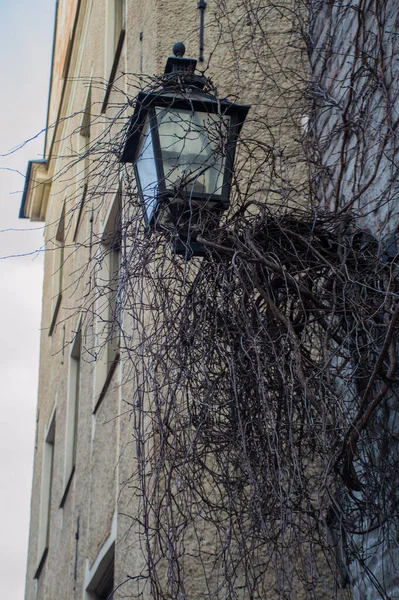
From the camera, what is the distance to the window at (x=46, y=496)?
12.4m

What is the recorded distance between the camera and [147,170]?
15.1ft

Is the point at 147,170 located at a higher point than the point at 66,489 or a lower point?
higher

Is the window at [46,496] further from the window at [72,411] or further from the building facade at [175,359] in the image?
the window at [72,411]

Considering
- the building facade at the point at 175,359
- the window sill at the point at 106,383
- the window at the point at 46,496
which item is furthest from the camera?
the window at the point at 46,496

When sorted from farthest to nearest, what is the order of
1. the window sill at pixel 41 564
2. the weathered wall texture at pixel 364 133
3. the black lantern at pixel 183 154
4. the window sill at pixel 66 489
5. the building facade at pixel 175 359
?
the window sill at pixel 41 564 → the window sill at pixel 66 489 → the weathered wall texture at pixel 364 133 → the black lantern at pixel 183 154 → the building facade at pixel 175 359

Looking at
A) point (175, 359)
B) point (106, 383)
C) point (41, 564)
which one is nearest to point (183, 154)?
point (175, 359)

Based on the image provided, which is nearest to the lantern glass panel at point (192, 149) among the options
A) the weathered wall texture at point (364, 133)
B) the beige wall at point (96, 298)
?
the beige wall at point (96, 298)

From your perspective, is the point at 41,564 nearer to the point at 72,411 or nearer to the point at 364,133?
the point at 72,411

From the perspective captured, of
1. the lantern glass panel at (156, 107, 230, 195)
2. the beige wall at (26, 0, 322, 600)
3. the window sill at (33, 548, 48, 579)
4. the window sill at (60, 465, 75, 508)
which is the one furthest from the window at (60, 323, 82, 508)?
the lantern glass panel at (156, 107, 230, 195)

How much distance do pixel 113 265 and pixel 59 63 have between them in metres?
9.25

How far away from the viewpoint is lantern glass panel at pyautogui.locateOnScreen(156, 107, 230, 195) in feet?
14.7

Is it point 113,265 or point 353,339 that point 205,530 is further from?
point 113,265

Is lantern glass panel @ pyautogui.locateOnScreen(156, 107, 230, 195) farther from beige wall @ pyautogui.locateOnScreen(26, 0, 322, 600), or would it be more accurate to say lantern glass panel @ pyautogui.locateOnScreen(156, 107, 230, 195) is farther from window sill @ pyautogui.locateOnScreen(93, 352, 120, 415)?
window sill @ pyautogui.locateOnScreen(93, 352, 120, 415)

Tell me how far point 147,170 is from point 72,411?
23.1 feet
